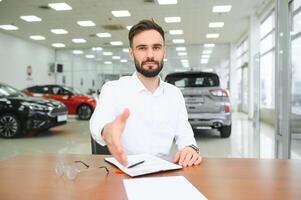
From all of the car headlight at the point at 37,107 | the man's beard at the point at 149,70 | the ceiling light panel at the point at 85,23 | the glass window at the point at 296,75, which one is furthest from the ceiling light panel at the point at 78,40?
the man's beard at the point at 149,70

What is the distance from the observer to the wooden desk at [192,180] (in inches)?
33.6

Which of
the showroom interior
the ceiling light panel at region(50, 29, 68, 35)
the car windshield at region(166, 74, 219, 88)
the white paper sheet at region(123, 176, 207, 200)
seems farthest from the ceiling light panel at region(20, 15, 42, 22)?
the white paper sheet at region(123, 176, 207, 200)

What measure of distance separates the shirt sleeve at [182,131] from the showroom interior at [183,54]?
0.47m

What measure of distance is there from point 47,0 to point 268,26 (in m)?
6.60

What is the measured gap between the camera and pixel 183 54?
14391 mm

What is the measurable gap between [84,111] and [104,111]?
25.4 feet

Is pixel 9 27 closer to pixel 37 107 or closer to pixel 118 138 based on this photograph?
pixel 37 107

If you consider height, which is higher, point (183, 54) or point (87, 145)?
point (183, 54)

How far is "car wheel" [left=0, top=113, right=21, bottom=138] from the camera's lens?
18.0 ft

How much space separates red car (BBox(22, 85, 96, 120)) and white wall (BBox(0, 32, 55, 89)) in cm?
279

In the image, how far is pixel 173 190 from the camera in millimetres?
882

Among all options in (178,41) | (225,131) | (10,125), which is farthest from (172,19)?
(10,125)

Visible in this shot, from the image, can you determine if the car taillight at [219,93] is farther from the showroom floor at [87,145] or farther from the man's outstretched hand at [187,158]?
the man's outstretched hand at [187,158]

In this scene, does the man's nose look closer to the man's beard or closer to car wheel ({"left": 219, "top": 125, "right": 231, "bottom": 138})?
the man's beard
